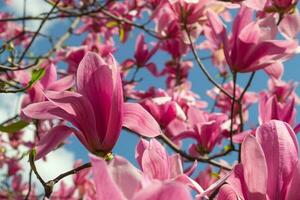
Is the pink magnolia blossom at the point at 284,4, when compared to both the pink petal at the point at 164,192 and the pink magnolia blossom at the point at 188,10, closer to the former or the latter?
the pink magnolia blossom at the point at 188,10

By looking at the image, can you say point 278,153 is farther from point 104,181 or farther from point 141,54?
point 141,54

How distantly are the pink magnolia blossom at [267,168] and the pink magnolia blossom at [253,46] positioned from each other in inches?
24.0

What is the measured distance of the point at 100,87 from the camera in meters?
0.75

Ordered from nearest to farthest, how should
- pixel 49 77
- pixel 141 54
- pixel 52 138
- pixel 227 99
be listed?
1. pixel 52 138
2. pixel 49 77
3. pixel 141 54
4. pixel 227 99

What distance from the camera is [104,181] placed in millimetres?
415

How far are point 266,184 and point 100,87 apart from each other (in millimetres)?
302

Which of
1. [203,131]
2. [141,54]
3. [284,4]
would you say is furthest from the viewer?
[141,54]

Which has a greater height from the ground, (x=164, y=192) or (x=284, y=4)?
(x=284, y=4)

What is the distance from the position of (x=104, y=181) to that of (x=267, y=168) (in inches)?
10.3

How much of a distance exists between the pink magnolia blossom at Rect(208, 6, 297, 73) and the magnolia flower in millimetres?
503

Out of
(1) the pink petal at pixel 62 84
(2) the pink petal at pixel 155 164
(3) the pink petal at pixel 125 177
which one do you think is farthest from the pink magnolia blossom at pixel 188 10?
(3) the pink petal at pixel 125 177

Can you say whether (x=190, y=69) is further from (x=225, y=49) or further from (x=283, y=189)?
(x=283, y=189)

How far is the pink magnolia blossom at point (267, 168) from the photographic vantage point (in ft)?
1.91

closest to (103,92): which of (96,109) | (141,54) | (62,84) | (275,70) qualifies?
(96,109)
